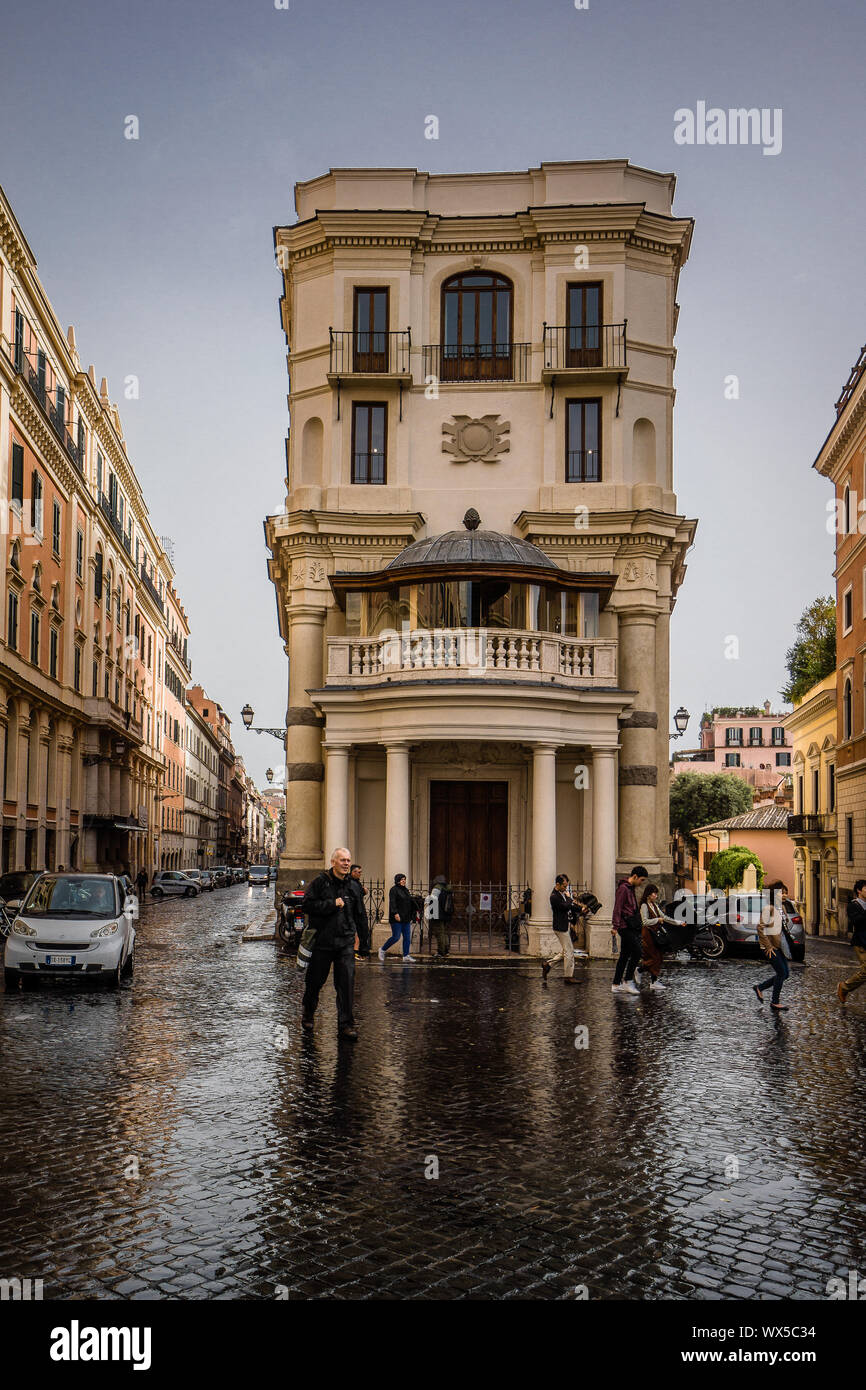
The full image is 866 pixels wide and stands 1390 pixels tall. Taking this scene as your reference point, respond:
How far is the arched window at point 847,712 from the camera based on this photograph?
38.9 m

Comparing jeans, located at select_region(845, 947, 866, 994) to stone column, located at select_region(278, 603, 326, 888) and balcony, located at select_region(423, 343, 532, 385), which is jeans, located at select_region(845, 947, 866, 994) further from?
balcony, located at select_region(423, 343, 532, 385)

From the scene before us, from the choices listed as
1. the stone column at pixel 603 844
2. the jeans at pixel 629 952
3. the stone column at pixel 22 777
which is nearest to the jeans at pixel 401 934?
the stone column at pixel 603 844

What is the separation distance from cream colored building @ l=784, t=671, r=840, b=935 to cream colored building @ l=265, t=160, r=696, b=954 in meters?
18.1

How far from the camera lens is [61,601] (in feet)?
138

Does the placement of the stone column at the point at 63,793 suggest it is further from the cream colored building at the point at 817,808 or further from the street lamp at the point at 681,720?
the cream colored building at the point at 817,808

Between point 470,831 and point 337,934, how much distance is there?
14.5 m

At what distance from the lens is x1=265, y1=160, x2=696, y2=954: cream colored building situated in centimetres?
2594

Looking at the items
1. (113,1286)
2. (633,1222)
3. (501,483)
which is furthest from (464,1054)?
(501,483)

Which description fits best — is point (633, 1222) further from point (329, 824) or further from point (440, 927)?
point (329, 824)

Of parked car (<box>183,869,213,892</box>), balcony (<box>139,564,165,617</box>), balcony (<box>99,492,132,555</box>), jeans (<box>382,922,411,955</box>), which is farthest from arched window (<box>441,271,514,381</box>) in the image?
balcony (<box>139,564,165,617</box>)

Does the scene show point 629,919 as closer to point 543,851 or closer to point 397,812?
point 543,851

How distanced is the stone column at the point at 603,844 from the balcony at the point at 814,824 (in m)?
21.7

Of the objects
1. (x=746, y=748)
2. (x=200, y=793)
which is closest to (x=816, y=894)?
(x=746, y=748)
